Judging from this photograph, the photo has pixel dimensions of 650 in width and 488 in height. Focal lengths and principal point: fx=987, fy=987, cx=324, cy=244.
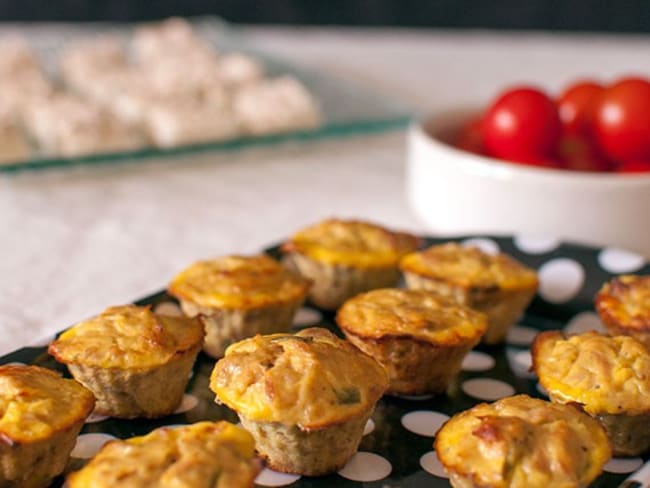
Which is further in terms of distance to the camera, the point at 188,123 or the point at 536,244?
the point at 188,123

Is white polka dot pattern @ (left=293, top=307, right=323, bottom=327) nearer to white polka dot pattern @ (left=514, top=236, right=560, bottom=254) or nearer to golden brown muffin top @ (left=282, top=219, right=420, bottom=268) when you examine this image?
golden brown muffin top @ (left=282, top=219, right=420, bottom=268)

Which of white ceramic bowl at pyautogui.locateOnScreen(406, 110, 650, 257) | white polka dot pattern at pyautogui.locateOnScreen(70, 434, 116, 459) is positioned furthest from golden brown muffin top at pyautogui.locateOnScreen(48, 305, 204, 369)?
white ceramic bowl at pyautogui.locateOnScreen(406, 110, 650, 257)

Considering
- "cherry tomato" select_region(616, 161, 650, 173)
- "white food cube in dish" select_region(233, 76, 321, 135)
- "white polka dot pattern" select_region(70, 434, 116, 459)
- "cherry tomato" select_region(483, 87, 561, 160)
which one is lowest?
"white polka dot pattern" select_region(70, 434, 116, 459)

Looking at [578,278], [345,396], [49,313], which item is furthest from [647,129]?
[49,313]

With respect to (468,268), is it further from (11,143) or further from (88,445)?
(11,143)

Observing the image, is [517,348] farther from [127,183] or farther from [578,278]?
[127,183]

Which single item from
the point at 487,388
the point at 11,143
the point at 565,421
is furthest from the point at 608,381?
the point at 11,143
